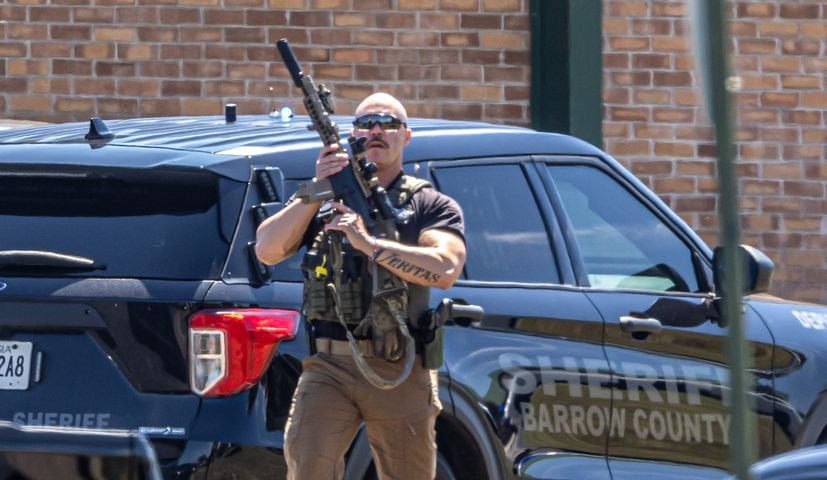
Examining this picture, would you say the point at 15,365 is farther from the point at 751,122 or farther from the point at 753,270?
the point at 751,122

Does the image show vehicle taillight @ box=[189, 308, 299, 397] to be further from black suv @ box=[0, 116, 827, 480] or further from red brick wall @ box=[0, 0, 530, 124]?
red brick wall @ box=[0, 0, 530, 124]

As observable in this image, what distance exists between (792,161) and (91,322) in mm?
6592

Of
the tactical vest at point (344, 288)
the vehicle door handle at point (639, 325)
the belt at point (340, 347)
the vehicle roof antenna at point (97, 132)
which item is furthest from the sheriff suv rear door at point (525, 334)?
the vehicle roof antenna at point (97, 132)

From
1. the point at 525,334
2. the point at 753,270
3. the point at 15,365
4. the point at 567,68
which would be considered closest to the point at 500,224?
the point at 525,334

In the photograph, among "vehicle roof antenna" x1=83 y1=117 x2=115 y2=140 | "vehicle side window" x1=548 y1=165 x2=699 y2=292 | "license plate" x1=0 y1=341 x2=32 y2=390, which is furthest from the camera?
"vehicle side window" x1=548 y1=165 x2=699 y2=292

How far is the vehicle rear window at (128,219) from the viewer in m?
4.63

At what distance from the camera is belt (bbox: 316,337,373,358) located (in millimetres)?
4641

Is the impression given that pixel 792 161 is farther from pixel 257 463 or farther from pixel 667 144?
pixel 257 463

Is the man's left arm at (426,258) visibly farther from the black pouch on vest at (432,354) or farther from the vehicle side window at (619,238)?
the vehicle side window at (619,238)

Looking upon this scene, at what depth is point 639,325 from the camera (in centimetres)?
546

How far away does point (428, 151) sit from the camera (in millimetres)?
5289

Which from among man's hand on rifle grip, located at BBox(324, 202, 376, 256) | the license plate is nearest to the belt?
man's hand on rifle grip, located at BBox(324, 202, 376, 256)

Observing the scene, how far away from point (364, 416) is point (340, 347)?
23cm

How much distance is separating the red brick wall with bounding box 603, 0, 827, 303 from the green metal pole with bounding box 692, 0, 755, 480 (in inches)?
305
